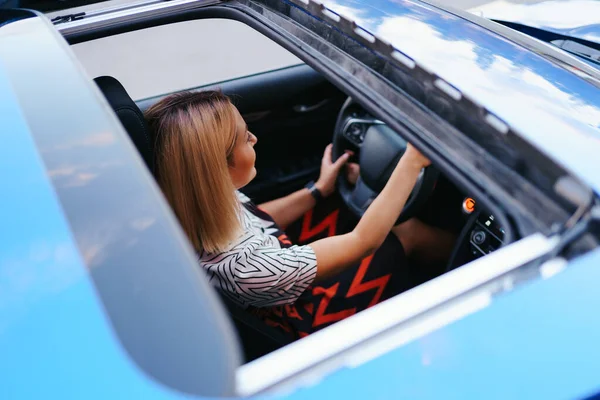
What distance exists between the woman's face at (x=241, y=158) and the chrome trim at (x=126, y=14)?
55 cm

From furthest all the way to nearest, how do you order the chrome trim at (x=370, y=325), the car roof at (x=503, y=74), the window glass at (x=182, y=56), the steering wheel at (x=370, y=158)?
the window glass at (x=182, y=56) → the steering wheel at (x=370, y=158) → the car roof at (x=503, y=74) → the chrome trim at (x=370, y=325)

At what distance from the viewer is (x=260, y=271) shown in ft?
4.50

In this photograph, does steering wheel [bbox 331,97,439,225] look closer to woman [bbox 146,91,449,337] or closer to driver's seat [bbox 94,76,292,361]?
woman [bbox 146,91,449,337]

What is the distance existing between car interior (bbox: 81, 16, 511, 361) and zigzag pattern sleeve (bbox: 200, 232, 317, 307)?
0.17 ft

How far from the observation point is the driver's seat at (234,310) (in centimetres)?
135

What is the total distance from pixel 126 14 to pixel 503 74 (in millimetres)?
1166

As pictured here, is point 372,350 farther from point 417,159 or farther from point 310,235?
point 310,235

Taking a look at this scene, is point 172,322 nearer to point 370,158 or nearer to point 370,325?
point 370,325

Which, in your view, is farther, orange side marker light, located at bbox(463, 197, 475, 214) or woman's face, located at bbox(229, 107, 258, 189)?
orange side marker light, located at bbox(463, 197, 475, 214)

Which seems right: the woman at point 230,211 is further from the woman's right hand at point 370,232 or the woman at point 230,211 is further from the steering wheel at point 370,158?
the steering wheel at point 370,158

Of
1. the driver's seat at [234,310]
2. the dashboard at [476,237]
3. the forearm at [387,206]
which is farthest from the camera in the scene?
the dashboard at [476,237]

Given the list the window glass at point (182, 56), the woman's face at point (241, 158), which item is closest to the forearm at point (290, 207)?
the woman's face at point (241, 158)

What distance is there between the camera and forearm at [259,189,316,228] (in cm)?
215

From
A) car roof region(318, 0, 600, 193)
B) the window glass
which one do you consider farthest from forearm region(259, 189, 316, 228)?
the window glass
